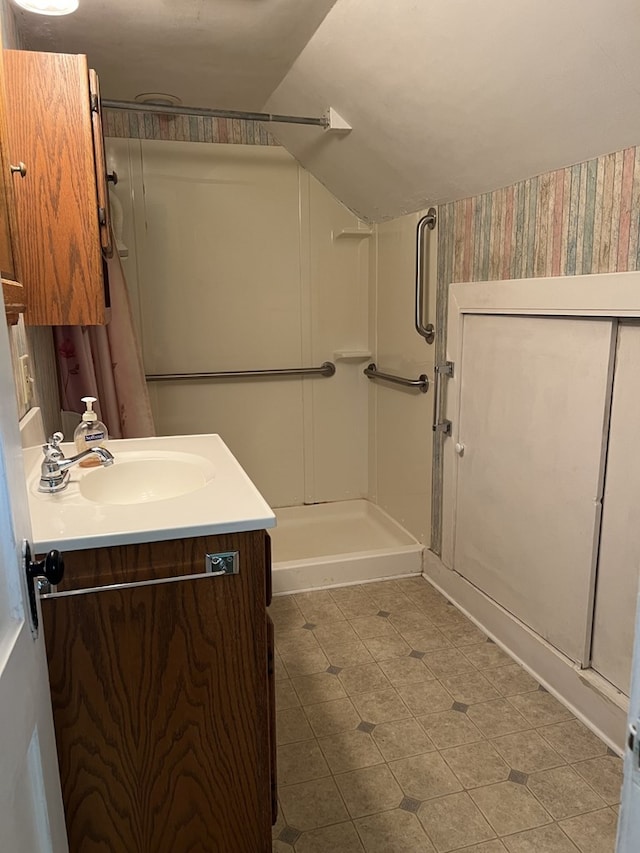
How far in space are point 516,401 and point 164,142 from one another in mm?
2103

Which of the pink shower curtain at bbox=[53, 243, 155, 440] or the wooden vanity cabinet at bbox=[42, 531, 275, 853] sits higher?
the pink shower curtain at bbox=[53, 243, 155, 440]

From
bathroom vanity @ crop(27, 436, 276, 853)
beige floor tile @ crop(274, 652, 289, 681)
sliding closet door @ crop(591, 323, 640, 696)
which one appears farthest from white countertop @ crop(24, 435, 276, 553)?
sliding closet door @ crop(591, 323, 640, 696)

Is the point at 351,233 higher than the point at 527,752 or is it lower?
higher

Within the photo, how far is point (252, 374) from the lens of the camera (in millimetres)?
3307

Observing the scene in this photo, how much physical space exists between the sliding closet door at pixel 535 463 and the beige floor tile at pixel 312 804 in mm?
852

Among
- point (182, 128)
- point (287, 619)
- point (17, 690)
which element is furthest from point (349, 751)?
point (182, 128)

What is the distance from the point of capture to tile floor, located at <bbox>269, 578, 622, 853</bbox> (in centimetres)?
150

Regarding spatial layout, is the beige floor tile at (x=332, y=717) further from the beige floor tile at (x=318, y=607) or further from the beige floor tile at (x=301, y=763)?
the beige floor tile at (x=318, y=607)

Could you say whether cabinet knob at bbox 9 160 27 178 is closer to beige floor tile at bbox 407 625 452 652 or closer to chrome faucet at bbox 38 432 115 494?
chrome faucet at bbox 38 432 115 494

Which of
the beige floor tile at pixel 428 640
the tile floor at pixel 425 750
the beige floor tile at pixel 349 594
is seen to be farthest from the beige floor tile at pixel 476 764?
the beige floor tile at pixel 349 594

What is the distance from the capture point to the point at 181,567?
1183mm

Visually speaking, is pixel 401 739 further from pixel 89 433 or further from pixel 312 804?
pixel 89 433

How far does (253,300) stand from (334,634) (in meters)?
1.76

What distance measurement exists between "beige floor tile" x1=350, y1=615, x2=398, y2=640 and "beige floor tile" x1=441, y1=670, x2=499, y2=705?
0.33m
